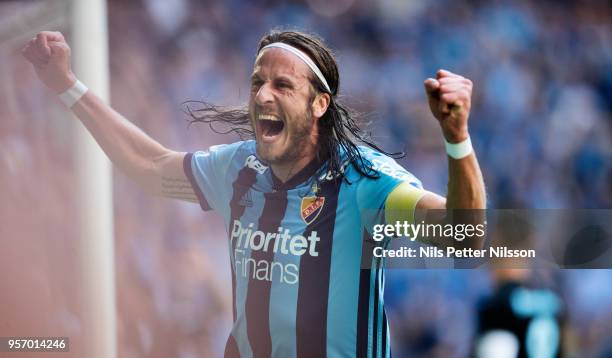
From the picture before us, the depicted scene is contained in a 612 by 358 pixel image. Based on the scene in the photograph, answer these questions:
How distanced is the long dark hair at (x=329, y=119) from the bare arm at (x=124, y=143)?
0.29 m

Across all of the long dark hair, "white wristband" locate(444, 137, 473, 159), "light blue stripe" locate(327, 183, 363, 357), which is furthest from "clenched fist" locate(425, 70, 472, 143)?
"light blue stripe" locate(327, 183, 363, 357)

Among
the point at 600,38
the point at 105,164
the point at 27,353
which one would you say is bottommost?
the point at 27,353

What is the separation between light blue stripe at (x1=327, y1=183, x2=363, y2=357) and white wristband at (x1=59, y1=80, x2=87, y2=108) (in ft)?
3.63

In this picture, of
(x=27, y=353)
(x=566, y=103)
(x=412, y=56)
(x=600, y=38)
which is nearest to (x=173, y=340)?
(x=27, y=353)

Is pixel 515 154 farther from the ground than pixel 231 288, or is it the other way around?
pixel 515 154

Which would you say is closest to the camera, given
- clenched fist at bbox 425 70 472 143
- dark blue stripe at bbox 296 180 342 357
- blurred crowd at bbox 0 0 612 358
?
clenched fist at bbox 425 70 472 143

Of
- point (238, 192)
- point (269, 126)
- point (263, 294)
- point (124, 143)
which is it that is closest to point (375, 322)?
point (263, 294)

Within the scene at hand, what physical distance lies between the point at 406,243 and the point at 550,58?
35.7 inches

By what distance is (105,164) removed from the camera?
326cm

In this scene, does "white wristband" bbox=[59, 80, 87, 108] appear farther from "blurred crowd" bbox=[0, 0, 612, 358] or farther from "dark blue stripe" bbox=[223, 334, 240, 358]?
"dark blue stripe" bbox=[223, 334, 240, 358]

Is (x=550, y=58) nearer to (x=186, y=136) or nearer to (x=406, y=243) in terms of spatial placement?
(x=406, y=243)

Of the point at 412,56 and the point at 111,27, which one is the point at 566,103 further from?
the point at 111,27

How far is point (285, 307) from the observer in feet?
10.1

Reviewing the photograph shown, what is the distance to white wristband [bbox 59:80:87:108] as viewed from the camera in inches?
128
